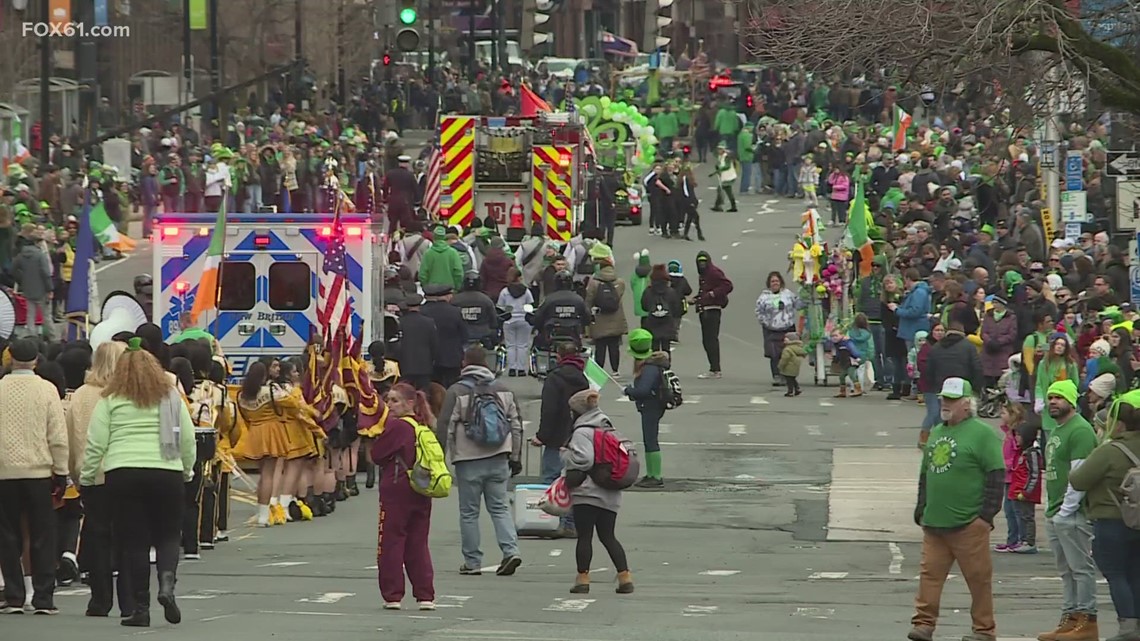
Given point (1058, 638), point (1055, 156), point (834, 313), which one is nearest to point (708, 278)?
point (834, 313)

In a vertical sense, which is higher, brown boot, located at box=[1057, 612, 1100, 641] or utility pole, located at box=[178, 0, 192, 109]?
utility pole, located at box=[178, 0, 192, 109]

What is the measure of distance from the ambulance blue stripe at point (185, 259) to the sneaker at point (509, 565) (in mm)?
8429

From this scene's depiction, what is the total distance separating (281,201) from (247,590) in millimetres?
29937

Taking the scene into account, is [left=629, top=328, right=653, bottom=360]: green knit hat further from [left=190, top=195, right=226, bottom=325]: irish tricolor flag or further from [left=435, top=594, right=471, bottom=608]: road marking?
[left=435, top=594, right=471, bottom=608]: road marking

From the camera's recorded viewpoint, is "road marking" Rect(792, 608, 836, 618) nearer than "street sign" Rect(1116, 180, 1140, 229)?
Yes

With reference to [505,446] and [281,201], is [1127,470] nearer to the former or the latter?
[505,446]

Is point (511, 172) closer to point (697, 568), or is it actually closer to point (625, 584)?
point (697, 568)

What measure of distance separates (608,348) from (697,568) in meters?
12.8

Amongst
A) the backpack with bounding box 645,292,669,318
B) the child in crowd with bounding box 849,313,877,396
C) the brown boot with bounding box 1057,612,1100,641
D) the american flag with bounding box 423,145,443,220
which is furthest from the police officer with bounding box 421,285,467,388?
the american flag with bounding box 423,145,443,220

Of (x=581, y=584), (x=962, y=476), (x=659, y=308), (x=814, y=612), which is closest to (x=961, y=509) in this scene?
(x=962, y=476)

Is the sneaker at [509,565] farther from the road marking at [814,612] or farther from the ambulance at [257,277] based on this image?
the ambulance at [257,277]

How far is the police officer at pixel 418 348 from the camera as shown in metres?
23.2

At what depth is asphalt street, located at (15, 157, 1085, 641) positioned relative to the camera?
13.3 meters

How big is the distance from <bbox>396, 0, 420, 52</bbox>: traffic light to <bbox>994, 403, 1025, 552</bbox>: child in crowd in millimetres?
13708
